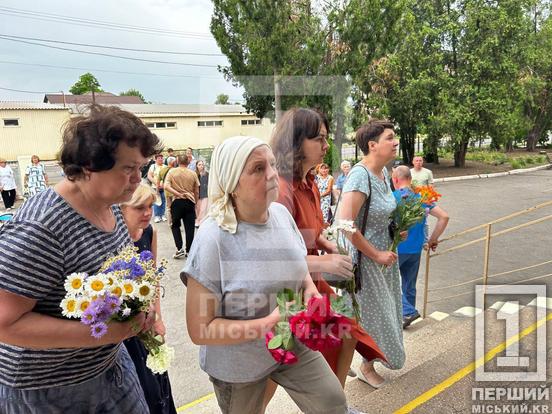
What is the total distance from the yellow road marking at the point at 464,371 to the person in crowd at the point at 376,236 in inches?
10.8

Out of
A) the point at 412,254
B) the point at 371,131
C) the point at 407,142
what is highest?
the point at 407,142

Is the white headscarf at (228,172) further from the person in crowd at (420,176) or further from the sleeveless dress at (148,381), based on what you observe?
the person in crowd at (420,176)

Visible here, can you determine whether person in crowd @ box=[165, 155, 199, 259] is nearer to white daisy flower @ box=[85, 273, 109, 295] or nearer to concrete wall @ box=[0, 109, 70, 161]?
white daisy flower @ box=[85, 273, 109, 295]

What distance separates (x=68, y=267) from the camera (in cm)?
141

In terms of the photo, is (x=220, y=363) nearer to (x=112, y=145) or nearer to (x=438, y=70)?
(x=112, y=145)

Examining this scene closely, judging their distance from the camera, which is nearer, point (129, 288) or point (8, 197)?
point (129, 288)

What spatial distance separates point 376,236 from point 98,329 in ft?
6.48

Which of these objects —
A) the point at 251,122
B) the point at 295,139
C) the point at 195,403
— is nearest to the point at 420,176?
the point at 251,122

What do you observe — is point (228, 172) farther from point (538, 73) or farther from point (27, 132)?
point (27, 132)

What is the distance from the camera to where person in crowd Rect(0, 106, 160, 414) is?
1284 millimetres

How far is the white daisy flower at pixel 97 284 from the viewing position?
1.32 metres

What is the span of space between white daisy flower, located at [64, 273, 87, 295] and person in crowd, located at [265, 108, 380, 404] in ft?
3.63

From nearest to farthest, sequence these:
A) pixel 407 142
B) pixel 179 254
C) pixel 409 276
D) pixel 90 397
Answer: pixel 90 397 < pixel 409 276 < pixel 179 254 < pixel 407 142

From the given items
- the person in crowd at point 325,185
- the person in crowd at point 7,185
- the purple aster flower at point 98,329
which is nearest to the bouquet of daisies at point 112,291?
the purple aster flower at point 98,329
